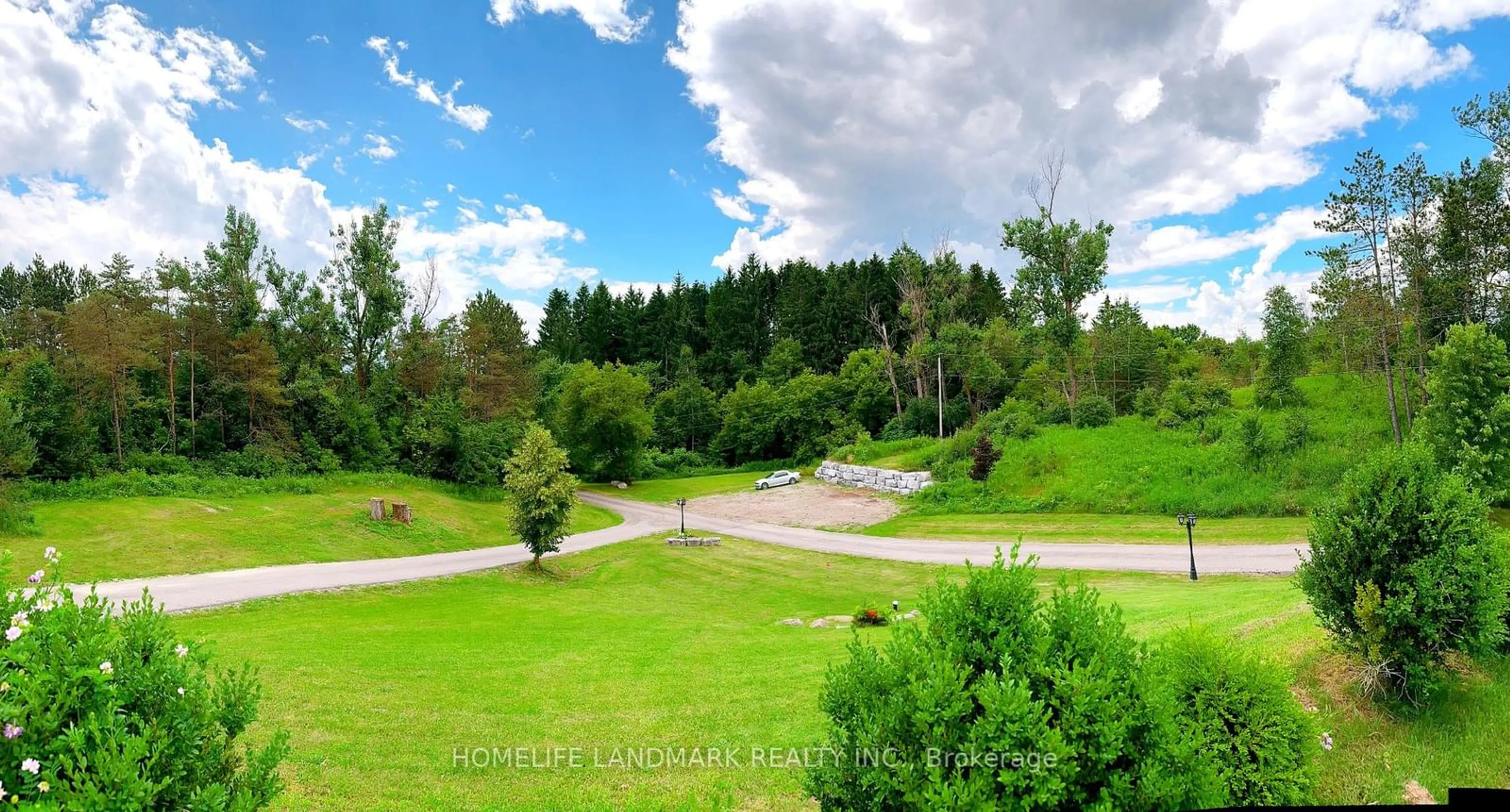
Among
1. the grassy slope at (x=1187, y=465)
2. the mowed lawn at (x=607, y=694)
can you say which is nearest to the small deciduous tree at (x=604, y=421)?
the grassy slope at (x=1187, y=465)

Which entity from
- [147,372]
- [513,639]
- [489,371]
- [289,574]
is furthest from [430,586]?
[489,371]

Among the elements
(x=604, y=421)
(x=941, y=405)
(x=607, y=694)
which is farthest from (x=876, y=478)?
(x=607, y=694)

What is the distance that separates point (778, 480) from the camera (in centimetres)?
4534

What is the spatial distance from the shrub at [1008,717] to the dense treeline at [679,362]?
29733mm

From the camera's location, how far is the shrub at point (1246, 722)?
13.3 ft

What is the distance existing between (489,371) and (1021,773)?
48.1 meters

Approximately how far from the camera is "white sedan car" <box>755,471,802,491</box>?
44.7 metres

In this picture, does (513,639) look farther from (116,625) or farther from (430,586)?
(116,625)

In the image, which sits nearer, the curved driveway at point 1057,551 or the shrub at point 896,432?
the curved driveway at point 1057,551

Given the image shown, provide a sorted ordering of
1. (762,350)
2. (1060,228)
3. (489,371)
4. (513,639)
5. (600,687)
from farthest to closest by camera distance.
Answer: (762,350) < (489,371) < (1060,228) < (513,639) < (600,687)

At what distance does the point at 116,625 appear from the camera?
Answer: 108 inches

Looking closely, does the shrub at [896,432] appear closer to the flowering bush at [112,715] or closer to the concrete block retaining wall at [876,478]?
the concrete block retaining wall at [876,478]

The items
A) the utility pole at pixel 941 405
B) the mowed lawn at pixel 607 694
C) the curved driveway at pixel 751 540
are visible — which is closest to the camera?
the mowed lawn at pixel 607 694

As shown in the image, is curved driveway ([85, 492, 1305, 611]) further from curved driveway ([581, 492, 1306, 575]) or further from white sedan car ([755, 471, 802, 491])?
white sedan car ([755, 471, 802, 491])
